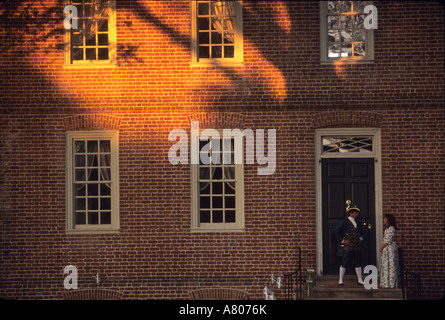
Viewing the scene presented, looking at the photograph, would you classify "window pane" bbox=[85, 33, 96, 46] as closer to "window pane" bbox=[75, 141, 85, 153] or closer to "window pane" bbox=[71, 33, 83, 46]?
"window pane" bbox=[71, 33, 83, 46]

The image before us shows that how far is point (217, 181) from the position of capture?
1619 centimetres

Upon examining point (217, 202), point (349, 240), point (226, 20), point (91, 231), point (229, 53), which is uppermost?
point (226, 20)

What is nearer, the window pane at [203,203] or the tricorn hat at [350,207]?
the tricorn hat at [350,207]

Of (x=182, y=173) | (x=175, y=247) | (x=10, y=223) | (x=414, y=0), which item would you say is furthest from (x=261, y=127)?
(x=10, y=223)

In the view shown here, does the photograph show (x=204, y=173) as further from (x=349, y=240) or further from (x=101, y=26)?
(x=101, y=26)

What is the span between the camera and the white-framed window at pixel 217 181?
16.2 m

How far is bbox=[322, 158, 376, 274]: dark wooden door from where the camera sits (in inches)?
635

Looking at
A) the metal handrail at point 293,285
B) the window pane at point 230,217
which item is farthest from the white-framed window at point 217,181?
the metal handrail at point 293,285

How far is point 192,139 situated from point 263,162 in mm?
1565

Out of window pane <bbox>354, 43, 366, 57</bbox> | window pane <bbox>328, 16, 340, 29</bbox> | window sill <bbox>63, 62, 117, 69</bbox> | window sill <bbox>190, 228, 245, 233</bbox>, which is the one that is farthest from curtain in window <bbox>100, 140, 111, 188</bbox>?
window pane <bbox>354, 43, 366, 57</bbox>

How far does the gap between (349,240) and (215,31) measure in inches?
204

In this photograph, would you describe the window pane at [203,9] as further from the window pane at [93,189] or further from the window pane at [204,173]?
the window pane at [93,189]

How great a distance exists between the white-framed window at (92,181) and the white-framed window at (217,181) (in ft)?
5.56

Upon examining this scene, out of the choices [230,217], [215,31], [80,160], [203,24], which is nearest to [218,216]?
[230,217]
